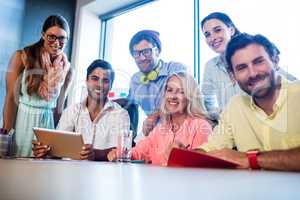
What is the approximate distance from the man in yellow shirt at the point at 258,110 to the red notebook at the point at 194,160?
39cm

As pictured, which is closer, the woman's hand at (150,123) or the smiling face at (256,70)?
the smiling face at (256,70)

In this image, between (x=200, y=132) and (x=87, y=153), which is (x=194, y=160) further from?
→ (x=87, y=153)

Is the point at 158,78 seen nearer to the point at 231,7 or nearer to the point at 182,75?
the point at 182,75

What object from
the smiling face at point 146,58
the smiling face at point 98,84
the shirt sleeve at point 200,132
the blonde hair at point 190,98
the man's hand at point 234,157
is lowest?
the man's hand at point 234,157

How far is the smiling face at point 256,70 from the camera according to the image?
1.34m

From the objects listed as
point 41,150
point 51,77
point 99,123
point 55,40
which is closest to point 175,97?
point 99,123

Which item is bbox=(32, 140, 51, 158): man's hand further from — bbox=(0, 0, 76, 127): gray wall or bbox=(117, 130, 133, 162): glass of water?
bbox=(0, 0, 76, 127): gray wall

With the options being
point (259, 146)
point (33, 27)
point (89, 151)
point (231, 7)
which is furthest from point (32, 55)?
point (259, 146)

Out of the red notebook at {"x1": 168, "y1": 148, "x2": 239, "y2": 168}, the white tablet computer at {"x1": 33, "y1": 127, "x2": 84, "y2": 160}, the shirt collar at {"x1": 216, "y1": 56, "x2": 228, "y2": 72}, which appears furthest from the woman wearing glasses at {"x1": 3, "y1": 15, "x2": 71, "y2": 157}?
the red notebook at {"x1": 168, "y1": 148, "x2": 239, "y2": 168}

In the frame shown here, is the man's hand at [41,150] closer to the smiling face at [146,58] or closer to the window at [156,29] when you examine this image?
the window at [156,29]

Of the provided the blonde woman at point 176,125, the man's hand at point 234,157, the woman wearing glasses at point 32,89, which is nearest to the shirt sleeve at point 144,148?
the blonde woman at point 176,125

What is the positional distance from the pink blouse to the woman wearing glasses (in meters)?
0.89

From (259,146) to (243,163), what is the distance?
12.9 inches

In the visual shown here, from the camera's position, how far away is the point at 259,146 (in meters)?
1.29
